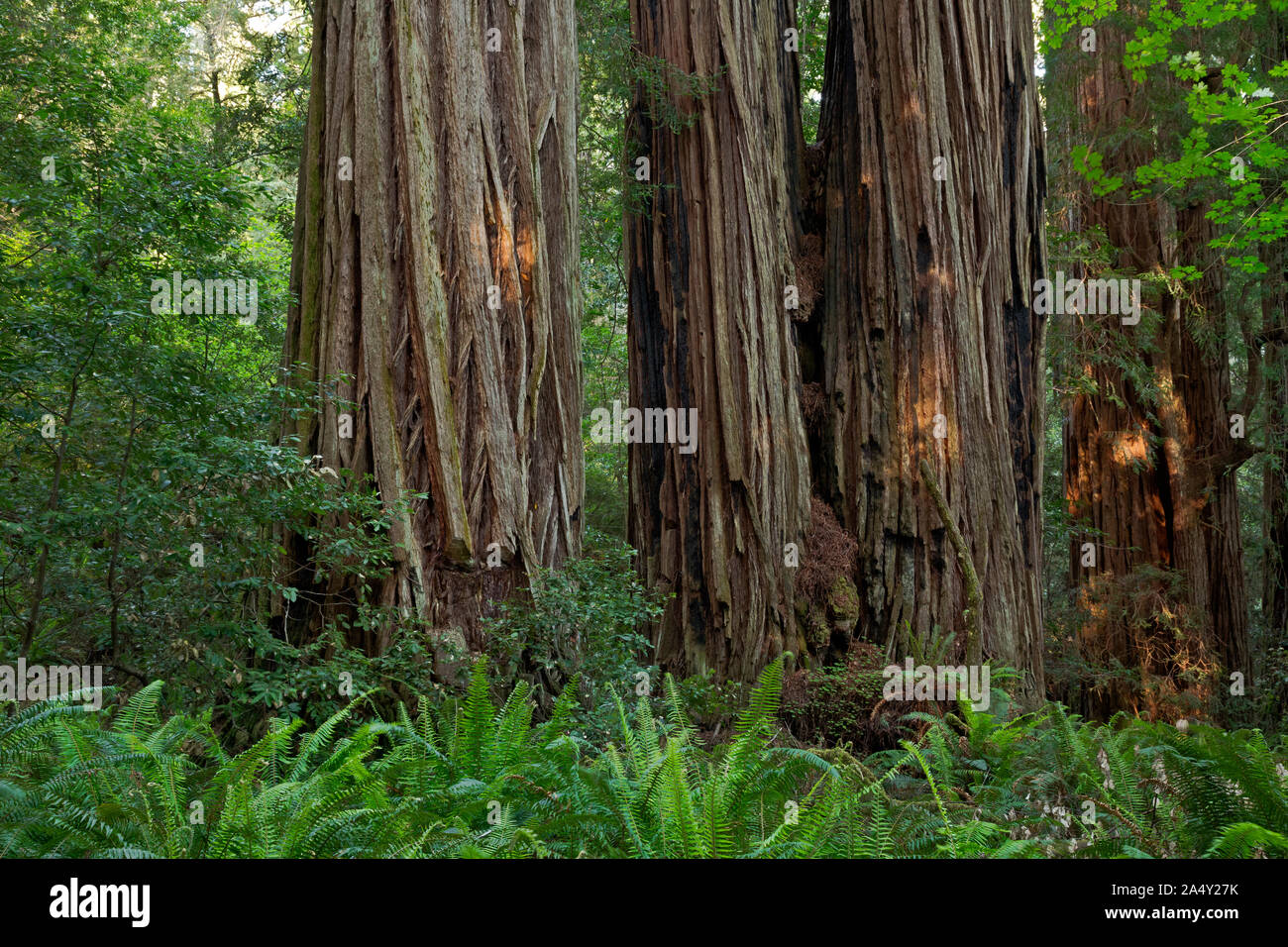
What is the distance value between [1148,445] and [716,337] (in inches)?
234

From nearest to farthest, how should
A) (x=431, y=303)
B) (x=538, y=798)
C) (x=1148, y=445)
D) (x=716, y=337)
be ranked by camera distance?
(x=538, y=798) → (x=431, y=303) → (x=716, y=337) → (x=1148, y=445)

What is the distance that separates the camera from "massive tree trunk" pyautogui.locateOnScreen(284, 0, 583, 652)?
15.1 ft

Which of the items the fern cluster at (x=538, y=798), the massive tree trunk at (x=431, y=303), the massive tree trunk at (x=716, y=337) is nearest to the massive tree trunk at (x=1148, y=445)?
the massive tree trunk at (x=716, y=337)

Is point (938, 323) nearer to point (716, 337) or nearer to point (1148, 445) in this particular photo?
point (716, 337)

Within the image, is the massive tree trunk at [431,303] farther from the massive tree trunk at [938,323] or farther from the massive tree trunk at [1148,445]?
the massive tree trunk at [1148,445]

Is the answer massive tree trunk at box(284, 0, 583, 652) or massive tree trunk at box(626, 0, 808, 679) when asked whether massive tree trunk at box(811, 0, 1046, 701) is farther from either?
massive tree trunk at box(284, 0, 583, 652)

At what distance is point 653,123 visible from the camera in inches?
330

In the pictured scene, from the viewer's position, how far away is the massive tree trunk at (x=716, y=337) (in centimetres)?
758

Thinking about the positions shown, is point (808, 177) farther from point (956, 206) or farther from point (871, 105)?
point (956, 206)

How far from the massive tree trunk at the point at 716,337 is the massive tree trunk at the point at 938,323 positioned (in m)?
0.56

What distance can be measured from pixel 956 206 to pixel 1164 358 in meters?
4.63

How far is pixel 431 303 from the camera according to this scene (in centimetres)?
465

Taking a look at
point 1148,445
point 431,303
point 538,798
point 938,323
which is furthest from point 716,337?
point 1148,445
